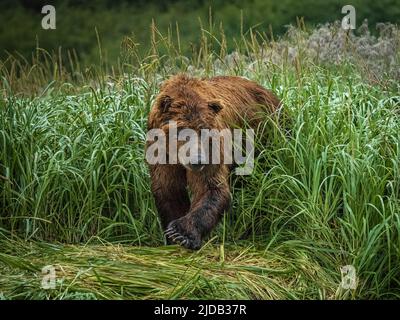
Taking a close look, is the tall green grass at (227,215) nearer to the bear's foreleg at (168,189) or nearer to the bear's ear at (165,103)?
the bear's foreleg at (168,189)

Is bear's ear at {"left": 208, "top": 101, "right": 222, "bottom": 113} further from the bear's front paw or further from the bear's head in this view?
the bear's front paw

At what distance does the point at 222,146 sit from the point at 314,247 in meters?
0.94

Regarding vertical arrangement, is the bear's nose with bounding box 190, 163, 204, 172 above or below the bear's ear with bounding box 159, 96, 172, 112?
below

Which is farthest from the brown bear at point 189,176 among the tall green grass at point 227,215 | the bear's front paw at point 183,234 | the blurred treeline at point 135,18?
the blurred treeline at point 135,18

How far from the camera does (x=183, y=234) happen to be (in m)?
5.93

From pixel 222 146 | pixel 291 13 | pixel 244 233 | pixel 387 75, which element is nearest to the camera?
pixel 222 146

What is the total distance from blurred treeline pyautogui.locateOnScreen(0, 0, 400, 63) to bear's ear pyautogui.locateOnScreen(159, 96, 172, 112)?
9344mm

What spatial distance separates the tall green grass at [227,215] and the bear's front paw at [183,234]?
0.36 feet

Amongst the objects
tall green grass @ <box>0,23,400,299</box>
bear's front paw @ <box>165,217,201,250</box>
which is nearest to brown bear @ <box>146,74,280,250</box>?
bear's front paw @ <box>165,217,201,250</box>

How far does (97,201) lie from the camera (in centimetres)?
677

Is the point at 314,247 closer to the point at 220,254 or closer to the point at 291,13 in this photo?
the point at 220,254

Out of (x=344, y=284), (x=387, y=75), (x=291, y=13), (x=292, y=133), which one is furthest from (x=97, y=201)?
(x=291, y=13)

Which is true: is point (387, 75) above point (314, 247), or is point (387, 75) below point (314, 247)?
above

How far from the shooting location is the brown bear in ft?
19.7
